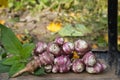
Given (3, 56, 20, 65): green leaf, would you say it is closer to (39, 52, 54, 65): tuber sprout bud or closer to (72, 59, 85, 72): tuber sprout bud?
(39, 52, 54, 65): tuber sprout bud

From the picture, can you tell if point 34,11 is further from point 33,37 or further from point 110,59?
point 110,59

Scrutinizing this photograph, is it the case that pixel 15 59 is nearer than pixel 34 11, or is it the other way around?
pixel 15 59

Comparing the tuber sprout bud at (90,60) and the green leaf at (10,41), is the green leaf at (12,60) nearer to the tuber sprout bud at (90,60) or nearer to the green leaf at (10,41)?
the green leaf at (10,41)

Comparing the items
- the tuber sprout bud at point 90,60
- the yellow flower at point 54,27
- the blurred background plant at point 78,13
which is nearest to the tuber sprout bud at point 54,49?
the tuber sprout bud at point 90,60

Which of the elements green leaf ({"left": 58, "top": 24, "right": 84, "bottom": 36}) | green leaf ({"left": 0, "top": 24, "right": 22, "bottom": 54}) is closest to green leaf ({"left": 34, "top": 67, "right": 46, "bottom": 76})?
green leaf ({"left": 0, "top": 24, "right": 22, "bottom": 54})

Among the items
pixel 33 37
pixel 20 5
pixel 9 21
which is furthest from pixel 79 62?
pixel 20 5

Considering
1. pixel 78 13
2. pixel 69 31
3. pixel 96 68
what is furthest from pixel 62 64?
pixel 78 13

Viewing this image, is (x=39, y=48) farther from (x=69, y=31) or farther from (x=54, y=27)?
(x=54, y=27)
